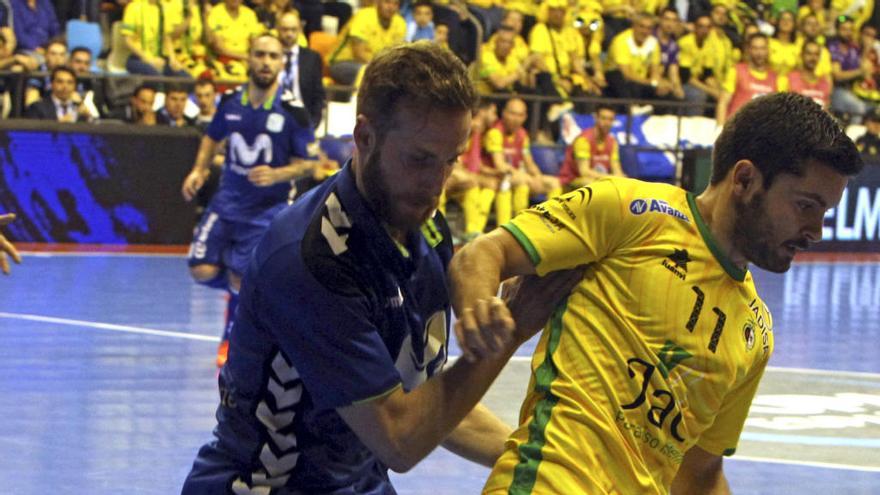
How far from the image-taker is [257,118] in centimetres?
866

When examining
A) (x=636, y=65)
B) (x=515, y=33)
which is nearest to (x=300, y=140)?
(x=515, y=33)

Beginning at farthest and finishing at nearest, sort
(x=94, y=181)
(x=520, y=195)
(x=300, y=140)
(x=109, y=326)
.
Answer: (x=520, y=195) < (x=94, y=181) < (x=109, y=326) < (x=300, y=140)

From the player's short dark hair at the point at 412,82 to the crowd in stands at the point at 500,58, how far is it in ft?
27.3

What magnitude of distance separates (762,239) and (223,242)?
19.9 ft

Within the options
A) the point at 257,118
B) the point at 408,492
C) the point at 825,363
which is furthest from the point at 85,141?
the point at 408,492

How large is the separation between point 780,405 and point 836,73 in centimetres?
1300

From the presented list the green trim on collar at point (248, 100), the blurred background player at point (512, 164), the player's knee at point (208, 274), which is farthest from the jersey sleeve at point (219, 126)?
the blurred background player at point (512, 164)

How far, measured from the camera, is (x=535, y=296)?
3000 mm

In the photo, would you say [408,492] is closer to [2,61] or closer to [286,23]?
Answer: [286,23]

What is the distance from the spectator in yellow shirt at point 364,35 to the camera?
1560 centimetres

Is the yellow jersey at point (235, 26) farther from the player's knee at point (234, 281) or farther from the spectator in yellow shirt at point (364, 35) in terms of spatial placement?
the player's knee at point (234, 281)

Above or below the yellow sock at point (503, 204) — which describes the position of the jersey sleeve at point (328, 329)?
above

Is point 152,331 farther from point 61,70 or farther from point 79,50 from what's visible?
point 79,50

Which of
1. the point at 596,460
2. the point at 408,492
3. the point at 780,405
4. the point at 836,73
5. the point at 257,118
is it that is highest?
the point at 596,460
